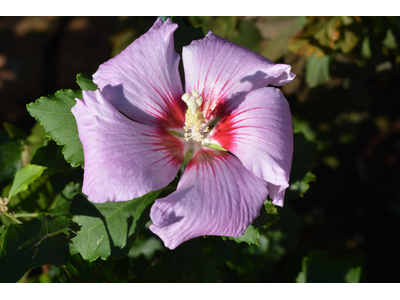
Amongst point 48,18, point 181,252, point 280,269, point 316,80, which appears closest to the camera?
point 181,252

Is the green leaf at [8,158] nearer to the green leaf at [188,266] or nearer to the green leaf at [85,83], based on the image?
the green leaf at [85,83]

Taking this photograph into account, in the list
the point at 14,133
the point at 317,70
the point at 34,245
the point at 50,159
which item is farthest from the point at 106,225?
the point at 317,70

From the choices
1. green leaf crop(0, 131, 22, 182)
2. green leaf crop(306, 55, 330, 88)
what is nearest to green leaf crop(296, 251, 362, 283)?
green leaf crop(306, 55, 330, 88)

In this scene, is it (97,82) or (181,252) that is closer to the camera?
(97,82)

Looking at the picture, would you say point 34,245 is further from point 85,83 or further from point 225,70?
point 225,70

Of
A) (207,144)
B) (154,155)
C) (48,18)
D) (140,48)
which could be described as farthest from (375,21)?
(48,18)

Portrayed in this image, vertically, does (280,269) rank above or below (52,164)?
below

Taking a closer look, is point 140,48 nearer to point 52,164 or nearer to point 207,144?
point 207,144
